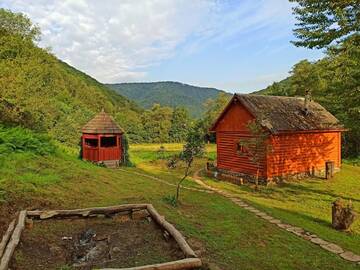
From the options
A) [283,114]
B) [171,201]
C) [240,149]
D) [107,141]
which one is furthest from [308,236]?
[107,141]

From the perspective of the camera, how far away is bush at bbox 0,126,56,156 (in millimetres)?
15231

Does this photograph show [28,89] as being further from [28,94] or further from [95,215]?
[95,215]

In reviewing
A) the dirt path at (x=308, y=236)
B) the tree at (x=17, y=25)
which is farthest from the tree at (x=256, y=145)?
the tree at (x=17, y=25)

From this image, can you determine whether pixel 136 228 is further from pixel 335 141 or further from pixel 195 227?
pixel 335 141

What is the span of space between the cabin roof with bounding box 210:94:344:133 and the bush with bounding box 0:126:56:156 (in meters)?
13.1

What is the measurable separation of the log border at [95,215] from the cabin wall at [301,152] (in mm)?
13609

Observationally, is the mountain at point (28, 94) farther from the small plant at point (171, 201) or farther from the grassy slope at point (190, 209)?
the small plant at point (171, 201)

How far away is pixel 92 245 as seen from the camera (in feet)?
26.9

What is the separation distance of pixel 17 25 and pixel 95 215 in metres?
27.2

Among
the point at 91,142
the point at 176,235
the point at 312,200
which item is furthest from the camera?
the point at 91,142

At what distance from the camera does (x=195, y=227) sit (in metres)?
9.55

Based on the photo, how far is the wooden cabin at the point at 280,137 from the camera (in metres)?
21.8

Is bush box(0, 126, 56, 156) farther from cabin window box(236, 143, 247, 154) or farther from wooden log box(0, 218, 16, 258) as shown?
cabin window box(236, 143, 247, 154)

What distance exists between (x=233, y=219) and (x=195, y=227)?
6.88 ft
